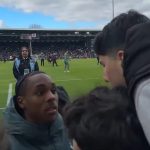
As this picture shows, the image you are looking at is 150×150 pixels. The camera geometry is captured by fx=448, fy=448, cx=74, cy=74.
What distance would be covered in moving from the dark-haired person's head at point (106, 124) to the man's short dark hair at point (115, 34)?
0.46 m

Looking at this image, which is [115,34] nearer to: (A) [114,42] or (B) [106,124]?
(A) [114,42]

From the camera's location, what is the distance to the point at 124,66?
1360 millimetres

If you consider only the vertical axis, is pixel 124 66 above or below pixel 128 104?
above

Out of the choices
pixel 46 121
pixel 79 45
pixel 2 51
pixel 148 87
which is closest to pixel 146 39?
pixel 148 87

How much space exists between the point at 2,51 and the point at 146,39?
303ft

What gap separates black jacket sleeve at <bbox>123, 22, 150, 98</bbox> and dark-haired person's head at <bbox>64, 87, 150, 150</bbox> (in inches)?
3.2

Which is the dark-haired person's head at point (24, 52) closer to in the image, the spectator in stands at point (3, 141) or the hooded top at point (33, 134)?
the hooded top at point (33, 134)

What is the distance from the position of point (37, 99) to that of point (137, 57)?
1.62 m

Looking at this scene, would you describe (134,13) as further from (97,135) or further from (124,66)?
(97,135)

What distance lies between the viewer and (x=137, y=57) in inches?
51.1

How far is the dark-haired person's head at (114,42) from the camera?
1823 mm

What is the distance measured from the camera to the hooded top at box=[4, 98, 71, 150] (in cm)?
271

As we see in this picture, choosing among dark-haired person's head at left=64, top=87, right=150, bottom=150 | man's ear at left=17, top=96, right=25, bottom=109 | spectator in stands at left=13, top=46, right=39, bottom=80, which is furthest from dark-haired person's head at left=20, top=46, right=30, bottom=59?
dark-haired person's head at left=64, top=87, right=150, bottom=150

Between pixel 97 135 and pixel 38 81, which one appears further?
pixel 38 81
